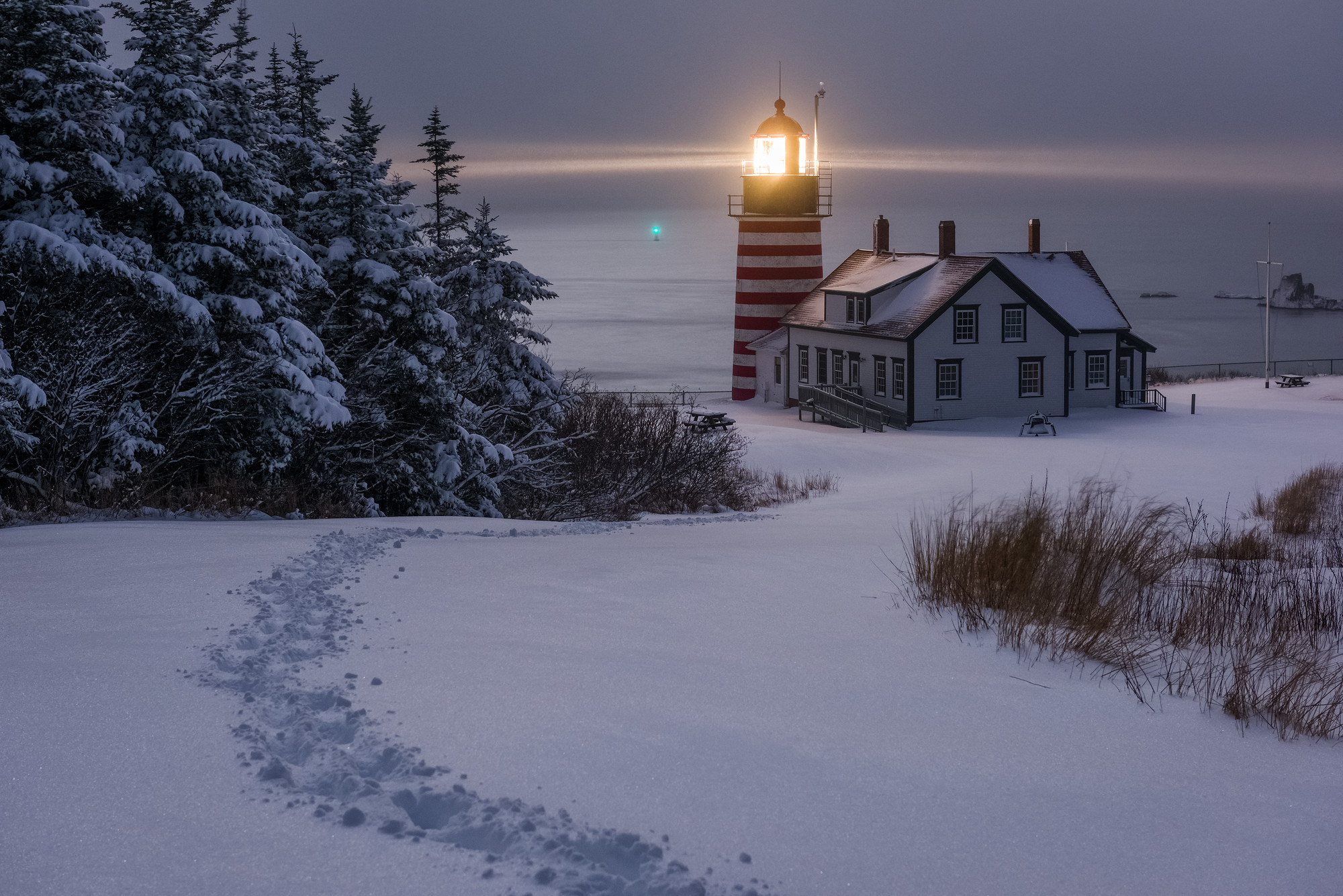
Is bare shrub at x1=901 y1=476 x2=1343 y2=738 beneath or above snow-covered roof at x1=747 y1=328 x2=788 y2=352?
beneath

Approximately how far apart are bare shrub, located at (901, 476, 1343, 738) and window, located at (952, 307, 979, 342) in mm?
32622

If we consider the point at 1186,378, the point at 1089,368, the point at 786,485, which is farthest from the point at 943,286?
the point at 1186,378

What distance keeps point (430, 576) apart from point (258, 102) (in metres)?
20.9

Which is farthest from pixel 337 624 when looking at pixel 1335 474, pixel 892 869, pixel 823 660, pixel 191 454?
pixel 1335 474

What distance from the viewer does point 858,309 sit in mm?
44156

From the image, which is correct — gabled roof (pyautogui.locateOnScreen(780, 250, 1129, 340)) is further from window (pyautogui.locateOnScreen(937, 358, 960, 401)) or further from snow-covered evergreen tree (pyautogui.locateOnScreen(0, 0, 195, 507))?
snow-covered evergreen tree (pyautogui.locateOnScreen(0, 0, 195, 507))

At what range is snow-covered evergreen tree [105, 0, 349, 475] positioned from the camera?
13953mm

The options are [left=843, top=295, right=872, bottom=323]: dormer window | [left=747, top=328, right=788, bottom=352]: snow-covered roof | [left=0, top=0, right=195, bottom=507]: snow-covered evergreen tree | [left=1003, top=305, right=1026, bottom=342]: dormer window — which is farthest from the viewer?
[left=747, top=328, right=788, bottom=352]: snow-covered roof

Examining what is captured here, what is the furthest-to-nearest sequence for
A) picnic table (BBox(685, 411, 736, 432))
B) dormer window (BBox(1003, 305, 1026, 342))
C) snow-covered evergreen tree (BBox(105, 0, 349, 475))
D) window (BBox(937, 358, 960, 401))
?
dormer window (BBox(1003, 305, 1026, 342)), window (BBox(937, 358, 960, 401)), picnic table (BBox(685, 411, 736, 432)), snow-covered evergreen tree (BBox(105, 0, 349, 475))

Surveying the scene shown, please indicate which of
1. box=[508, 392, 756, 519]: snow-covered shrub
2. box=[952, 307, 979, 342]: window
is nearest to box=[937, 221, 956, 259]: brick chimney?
box=[952, 307, 979, 342]: window

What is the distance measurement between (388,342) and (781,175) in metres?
35.9

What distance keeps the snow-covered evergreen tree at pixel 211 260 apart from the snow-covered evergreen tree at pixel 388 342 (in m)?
2.18

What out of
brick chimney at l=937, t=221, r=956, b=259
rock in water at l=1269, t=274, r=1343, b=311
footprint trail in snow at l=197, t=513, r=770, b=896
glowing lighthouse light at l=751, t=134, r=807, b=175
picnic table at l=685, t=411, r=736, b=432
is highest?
rock in water at l=1269, t=274, r=1343, b=311

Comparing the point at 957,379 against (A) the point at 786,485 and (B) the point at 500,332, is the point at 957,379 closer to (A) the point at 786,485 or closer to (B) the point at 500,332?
(A) the point at 786,485
